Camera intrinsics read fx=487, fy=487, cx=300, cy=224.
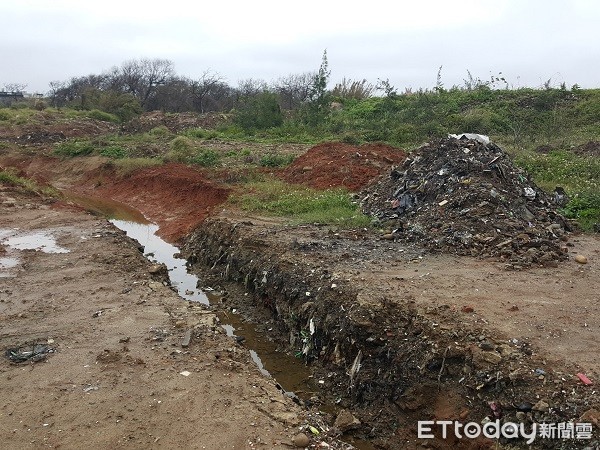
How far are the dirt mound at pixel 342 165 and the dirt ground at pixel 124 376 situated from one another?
7.40m

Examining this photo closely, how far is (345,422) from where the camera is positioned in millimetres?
5188

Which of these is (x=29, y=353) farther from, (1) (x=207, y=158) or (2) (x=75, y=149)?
(2) (x=75, y=149)

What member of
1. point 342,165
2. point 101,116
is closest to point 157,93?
point 101,116

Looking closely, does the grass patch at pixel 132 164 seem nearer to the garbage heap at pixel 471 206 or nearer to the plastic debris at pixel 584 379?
the garbage heap at pixel 471 206

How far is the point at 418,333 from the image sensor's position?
5551mm

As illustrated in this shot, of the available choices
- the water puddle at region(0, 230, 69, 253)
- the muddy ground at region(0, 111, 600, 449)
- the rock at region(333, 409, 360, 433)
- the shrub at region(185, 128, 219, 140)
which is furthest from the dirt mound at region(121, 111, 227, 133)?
the rock at region(333, 409, 360, 433)

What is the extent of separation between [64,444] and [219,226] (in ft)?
23.7

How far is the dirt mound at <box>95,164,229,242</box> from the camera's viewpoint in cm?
1437

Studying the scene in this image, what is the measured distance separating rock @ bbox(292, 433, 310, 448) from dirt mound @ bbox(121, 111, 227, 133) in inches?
1086

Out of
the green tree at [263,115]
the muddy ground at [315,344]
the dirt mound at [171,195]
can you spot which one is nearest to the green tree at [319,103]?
the green tree at [263,115]

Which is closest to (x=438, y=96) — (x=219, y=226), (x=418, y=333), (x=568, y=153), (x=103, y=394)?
(x=568, y=153)

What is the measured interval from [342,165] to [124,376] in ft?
37.4

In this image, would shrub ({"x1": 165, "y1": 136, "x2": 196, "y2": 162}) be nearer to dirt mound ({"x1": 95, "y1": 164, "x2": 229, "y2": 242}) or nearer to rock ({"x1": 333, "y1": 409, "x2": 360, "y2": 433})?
dirt mound ({"x1": 95, "y1": 164, "x2": 229, "y2": 242})

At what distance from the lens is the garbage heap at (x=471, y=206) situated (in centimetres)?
812
